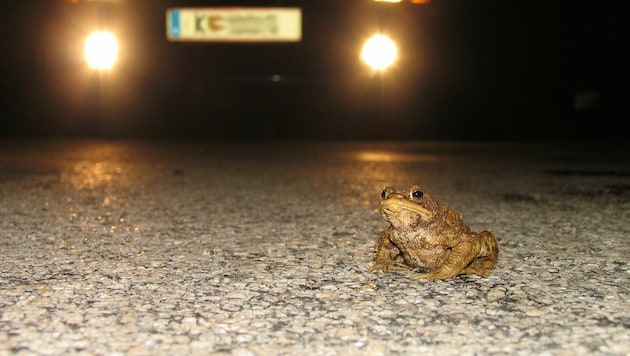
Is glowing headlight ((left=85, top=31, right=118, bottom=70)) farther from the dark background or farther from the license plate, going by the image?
the license plate

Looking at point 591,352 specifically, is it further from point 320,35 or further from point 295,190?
point 320,35

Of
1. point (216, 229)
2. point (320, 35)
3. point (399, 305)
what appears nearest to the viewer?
point (399, 305)

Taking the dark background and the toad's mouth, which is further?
the dark background

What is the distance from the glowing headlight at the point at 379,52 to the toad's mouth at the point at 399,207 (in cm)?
387

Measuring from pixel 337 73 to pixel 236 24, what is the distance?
3.19 ft

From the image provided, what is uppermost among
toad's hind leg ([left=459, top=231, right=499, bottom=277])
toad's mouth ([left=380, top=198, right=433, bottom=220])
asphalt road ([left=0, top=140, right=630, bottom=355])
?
toad's mouth ([left=380, top=198, right=433, bottom=220])

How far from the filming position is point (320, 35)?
5949 mm

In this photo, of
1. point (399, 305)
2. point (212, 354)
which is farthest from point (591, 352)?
point (212, 354)

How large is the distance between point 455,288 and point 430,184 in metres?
2.54

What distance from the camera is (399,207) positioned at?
2.27 meters

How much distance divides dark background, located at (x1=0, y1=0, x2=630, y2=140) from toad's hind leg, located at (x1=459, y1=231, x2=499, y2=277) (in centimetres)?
370

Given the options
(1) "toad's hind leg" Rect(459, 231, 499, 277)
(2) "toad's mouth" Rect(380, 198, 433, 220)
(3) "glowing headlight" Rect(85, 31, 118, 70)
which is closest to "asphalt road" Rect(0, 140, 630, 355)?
(1) "toad's hind leg" Rect(459, 231, 499, 277)

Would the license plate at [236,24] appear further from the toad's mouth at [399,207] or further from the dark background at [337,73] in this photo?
the toad's mouth at [399,207]

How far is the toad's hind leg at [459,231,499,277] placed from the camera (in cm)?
238
